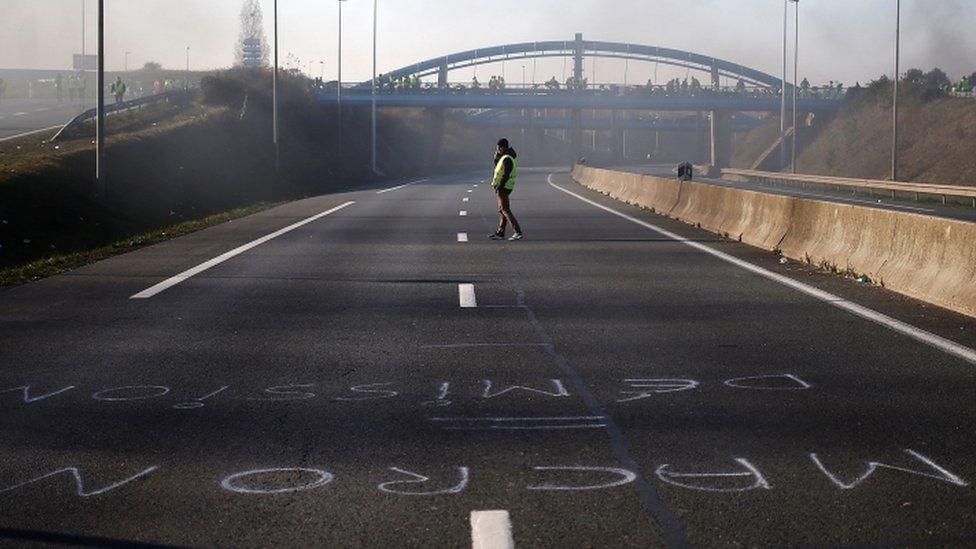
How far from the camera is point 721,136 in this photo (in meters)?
123

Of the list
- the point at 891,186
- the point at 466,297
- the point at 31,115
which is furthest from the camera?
the point at 31,115

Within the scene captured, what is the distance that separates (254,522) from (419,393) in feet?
10.9

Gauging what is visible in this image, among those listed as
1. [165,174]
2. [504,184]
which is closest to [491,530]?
[504,184]

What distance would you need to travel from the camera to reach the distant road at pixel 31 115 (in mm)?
59500

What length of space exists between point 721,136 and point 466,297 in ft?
361

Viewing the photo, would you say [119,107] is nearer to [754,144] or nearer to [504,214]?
[504,214]

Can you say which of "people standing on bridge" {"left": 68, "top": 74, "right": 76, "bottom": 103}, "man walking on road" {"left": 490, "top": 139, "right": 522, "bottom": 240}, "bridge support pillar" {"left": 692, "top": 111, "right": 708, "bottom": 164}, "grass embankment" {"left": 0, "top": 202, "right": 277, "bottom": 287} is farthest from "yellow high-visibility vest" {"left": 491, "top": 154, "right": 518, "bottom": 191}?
"bridge support pillar" {"left": 692, "top": 111, "right": 708, "bottom": 164}

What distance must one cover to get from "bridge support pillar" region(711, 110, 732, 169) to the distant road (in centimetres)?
5577

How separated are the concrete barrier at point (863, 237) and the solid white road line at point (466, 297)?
480 centimetres

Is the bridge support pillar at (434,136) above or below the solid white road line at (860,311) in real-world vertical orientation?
above

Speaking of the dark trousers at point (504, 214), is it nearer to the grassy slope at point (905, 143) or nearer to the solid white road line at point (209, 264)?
the solid white road line at point (209, 264)

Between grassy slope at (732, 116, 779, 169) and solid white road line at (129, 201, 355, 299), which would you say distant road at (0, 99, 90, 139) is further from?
grassy slope at (732, 116, 779, 169)

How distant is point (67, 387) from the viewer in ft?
33.2

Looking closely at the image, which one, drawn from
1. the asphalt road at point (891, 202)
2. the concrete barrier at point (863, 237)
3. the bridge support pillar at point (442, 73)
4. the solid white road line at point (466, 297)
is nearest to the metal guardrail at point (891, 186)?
the asphalt road at point (891, 202)
